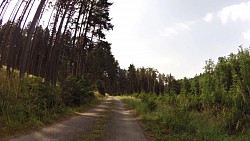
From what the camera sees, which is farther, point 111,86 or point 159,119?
point 111,86

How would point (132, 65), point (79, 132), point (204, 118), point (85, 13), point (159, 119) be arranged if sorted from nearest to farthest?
point (79, 132), point (204, 118), point (159, 119), point (85, 13), point (132, 65)

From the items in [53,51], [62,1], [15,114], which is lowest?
[15,114]

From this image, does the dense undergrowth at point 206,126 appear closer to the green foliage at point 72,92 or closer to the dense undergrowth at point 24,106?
the dense undergrowth at point 24,106

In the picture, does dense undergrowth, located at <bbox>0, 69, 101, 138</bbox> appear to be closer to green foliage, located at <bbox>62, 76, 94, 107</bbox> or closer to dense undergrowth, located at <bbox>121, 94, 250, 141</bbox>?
green foliage, located at <bbox>62, 76, 94, 107</bbox>

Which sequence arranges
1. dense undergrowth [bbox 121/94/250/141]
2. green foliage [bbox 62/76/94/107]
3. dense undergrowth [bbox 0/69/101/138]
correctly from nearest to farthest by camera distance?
dense undergrowth [bbox 121/94/250/141] < dense undergrowth [bbox 0/69/101/138] < green foliage [bbox 62/76/94/107]

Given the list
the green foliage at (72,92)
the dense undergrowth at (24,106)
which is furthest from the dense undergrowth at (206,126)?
the green foliage at (72,92)

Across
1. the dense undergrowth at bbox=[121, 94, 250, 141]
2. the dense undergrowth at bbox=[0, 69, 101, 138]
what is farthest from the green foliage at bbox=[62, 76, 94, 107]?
the dense undergrowth at bbox=[121, 94, 250, 141]

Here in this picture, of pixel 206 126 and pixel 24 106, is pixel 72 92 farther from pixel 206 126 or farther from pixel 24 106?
pixel 206 126

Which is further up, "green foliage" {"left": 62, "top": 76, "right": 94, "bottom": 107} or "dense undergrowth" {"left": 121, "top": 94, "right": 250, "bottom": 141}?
"green foliage" {"left": 62, "top": 76, "right": 94, "bottom": 107}

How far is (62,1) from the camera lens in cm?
3016

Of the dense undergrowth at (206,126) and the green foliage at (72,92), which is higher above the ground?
the green foliage at (72,92)

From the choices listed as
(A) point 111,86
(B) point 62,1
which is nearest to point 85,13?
(B) point 62,1

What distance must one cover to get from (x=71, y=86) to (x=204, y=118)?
1319 centimetres

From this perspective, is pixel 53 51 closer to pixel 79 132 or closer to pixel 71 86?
pixel 71 86
